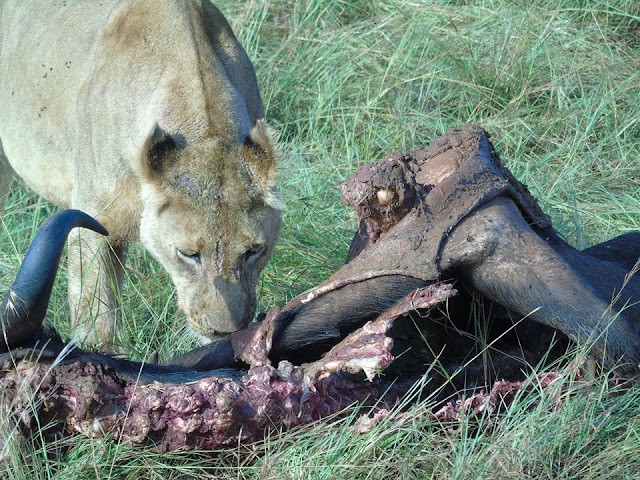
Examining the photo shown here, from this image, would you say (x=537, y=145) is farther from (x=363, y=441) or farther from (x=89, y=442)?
(x=89, y=442)

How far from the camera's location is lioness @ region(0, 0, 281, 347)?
3143 millimetres

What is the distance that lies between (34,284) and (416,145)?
332 cm

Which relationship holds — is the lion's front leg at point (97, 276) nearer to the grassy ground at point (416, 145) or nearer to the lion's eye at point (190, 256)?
the grassy ground at point (416, 145)

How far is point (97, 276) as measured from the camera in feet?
12.2

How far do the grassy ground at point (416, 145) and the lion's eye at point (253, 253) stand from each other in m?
0.42

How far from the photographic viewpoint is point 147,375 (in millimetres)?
2465

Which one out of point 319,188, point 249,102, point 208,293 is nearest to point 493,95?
point 319,188

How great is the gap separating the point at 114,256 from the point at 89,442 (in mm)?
1436

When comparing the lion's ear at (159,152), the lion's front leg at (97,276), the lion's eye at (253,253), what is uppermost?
the lion's ear at (159,152)

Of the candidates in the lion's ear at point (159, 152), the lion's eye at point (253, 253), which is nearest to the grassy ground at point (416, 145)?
the lion's eye at point (253, 253)

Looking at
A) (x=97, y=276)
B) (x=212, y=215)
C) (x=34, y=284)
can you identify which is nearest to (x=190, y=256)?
(x=212, y=215)

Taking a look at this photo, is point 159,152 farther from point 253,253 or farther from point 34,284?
point 34,284

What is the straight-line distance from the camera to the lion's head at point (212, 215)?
10.2 ft

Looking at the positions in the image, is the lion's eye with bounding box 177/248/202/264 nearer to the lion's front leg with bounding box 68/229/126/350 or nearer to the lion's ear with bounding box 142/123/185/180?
the lion's ear with bounding box 142/123/185/180
